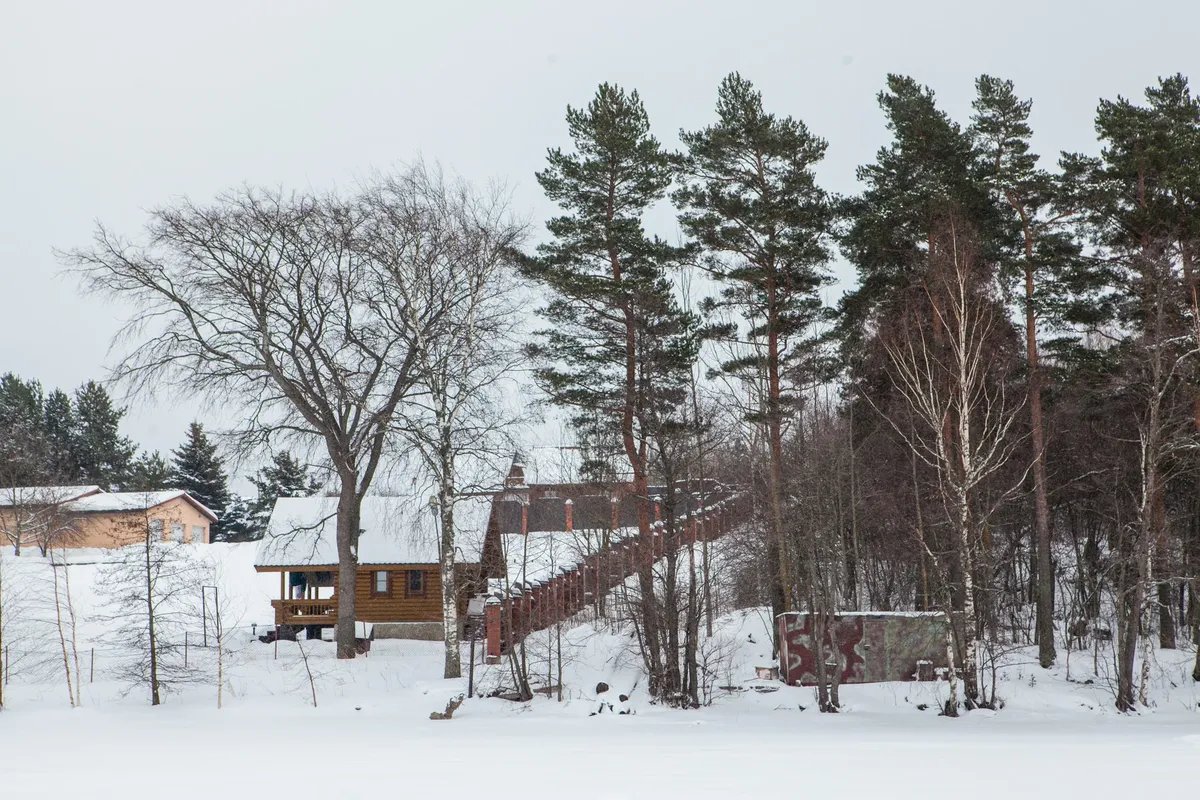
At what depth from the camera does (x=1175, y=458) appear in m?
23.2

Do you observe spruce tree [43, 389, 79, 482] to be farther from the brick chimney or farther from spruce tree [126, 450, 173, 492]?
the brick chimney

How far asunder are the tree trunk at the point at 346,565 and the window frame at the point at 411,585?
18.0ft

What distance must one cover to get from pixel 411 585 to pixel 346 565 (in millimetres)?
6111

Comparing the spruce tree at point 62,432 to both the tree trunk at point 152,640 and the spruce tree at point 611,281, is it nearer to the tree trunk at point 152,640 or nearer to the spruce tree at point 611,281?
the tree trunk at point 152,640

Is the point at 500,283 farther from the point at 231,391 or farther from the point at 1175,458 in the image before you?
the point at 1175,458

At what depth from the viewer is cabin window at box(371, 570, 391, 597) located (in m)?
36.3

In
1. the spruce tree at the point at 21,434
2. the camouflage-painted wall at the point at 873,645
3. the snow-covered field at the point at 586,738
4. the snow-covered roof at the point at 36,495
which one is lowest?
the snow-covered field at the point at 586,738

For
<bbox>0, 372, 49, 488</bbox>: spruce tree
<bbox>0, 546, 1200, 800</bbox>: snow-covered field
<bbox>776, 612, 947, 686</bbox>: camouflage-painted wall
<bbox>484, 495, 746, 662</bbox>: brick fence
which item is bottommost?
<bbox>0, 546, 1200, 800</bbox>: snow-covered field

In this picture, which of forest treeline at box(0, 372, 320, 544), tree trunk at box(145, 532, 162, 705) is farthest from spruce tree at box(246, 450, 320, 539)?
tree trunk at box(145, 532, 162, 705)

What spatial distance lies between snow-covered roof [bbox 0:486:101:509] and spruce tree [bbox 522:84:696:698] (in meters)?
41.5

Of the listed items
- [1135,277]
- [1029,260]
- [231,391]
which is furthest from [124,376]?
[1135,277]

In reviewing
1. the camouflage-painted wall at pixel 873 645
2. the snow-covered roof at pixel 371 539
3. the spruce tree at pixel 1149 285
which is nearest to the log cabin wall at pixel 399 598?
the snow-covered roof at pixel 371 539

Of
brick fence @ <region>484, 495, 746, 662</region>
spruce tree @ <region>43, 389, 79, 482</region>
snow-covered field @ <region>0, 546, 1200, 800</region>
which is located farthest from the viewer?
spruce tree @ <region>43, 389, 79, 482</region>

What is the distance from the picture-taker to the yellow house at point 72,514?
53750mm
